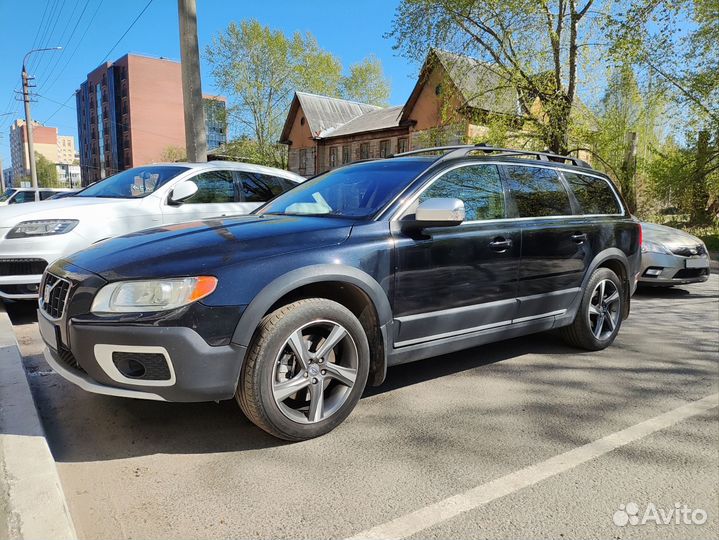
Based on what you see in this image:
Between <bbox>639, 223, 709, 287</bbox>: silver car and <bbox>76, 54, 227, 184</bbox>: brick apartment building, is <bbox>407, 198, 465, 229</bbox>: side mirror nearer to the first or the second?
<bbox>639, 223, 709, 287</bbox>: silver car

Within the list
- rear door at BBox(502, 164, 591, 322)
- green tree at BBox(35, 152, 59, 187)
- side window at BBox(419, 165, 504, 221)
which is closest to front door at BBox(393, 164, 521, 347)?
side window at BBox(419, 165, 504, 221)

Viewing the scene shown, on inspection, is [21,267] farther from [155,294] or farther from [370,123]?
[370,123]

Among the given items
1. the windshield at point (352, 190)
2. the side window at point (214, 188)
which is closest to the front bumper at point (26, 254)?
the side window at point (214, 188)

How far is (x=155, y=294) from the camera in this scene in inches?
98.8

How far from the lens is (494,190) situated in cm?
A: 384

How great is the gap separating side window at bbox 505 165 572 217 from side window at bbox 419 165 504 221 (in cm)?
18

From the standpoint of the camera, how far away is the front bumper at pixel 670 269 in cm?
752

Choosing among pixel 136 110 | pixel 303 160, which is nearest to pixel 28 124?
pixel 303 160

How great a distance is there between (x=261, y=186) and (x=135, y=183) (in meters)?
1.52

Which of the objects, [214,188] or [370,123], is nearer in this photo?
[214,188]

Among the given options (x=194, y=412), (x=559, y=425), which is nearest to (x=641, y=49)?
(x=559, y=425)

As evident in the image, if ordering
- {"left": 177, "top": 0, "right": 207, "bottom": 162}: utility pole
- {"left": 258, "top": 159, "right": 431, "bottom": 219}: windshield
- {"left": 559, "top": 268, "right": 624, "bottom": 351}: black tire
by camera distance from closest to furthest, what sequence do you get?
{"left": 258, "top": 159, "right": 431, "bottom": 219}: windshield
{"left": 559, "top": 268, "right": 624, "bottom": 351}: black tire
{"left": 177, "top": 0, "right": 207, "bottom": 162}: utility pole

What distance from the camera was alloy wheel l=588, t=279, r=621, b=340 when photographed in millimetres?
4656

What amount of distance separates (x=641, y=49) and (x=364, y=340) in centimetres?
1607
